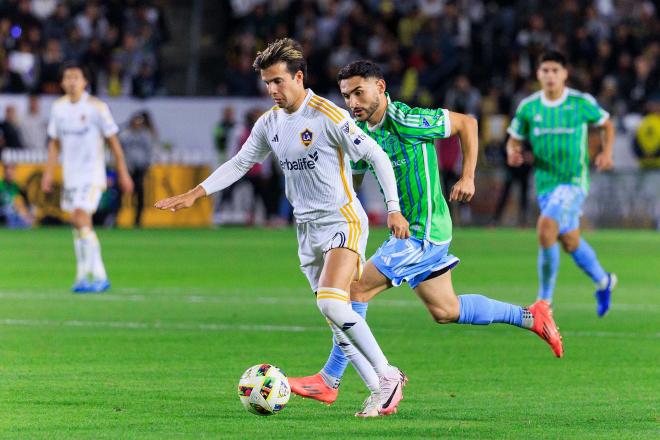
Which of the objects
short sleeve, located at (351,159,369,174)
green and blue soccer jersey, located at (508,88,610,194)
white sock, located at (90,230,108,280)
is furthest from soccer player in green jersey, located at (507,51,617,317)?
short sleeve, located at (351,159,369,174)

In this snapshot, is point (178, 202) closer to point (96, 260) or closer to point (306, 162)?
point (306, 162)

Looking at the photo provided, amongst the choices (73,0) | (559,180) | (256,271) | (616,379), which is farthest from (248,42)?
(616,379)

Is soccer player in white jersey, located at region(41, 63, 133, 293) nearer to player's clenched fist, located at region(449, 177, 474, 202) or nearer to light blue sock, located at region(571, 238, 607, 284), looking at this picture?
light blue sock, located at region(571, 238, 607, 284)

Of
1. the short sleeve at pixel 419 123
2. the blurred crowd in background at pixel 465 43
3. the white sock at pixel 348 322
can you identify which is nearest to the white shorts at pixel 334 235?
the white sock at pixel 348 322

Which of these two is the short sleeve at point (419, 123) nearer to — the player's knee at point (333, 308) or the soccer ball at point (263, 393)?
the player's knee at point (333, 308)

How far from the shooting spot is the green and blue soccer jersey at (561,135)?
13141mm

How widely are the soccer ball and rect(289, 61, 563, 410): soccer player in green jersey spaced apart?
0.58m

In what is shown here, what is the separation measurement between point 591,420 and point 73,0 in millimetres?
25367

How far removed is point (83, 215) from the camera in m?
14.7

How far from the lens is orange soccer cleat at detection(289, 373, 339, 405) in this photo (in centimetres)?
770

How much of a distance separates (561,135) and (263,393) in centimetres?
→ 667

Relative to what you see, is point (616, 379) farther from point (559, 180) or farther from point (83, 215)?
point (83, 215)

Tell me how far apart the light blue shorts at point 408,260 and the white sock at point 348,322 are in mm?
800

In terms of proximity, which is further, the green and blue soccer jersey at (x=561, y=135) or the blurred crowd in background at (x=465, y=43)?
A: the blurred crowd in background at (x=465, y=43)
